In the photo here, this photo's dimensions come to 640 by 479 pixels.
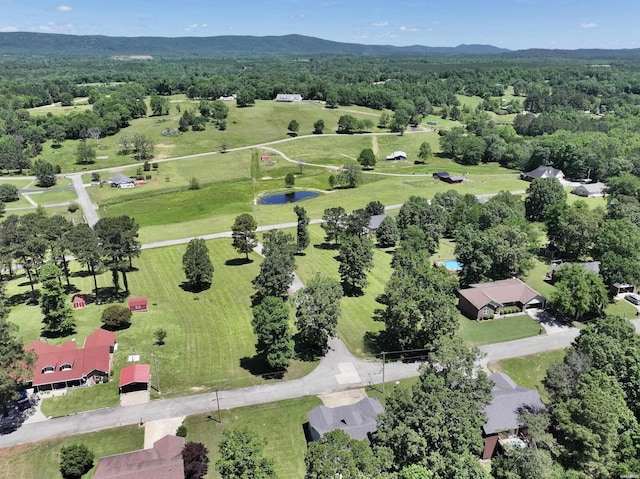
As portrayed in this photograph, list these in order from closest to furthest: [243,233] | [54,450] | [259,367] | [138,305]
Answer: [54,450]
[259,367]
[138,305]
[243,233]

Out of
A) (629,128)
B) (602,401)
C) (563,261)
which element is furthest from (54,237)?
(629,128)

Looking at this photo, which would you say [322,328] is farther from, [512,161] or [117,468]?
[512,161]

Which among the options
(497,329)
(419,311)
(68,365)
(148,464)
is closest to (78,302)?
(68,365)

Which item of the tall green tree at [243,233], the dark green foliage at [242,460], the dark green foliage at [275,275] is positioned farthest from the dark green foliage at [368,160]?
the dark green foliage at [242,460]

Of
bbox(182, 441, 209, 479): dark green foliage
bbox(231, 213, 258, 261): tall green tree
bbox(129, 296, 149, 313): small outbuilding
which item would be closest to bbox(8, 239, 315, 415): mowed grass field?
bbox(129, 296, 149, 313): small outbuilding

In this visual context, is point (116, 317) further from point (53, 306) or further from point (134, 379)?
point (134, 379)

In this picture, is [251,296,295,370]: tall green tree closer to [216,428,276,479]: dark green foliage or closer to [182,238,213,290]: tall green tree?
[216,428,276,479]: dark green foliage
